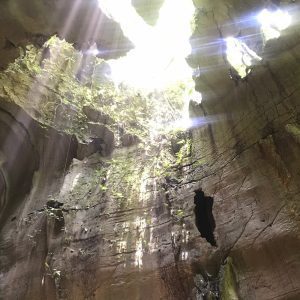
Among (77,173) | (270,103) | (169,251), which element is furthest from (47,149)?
(270,103)

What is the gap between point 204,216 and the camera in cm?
942

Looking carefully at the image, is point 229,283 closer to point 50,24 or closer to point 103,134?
point 103,134

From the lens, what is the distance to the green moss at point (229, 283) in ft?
24.6

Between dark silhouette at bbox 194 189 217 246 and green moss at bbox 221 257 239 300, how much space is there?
70 cm

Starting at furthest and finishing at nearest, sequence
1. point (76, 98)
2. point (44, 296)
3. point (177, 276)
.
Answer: point (76, 98) < point (44, 296) < point (177, 276)

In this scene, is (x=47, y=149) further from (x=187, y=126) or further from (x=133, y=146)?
(x=187, y=126)

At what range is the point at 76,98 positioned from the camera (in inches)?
535

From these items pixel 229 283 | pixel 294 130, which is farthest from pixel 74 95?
pixel 229 283

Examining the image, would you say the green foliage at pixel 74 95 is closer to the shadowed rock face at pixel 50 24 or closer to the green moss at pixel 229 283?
the shadowed rock face at pixel 50 24

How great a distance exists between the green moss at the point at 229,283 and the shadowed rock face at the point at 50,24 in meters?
6.38

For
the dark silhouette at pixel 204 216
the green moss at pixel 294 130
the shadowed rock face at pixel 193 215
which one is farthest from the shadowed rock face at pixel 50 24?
the green moss at pixel 294 130

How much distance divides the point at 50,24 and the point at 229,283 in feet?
22.6

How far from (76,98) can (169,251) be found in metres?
6.95

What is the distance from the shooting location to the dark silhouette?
8.84 metres
